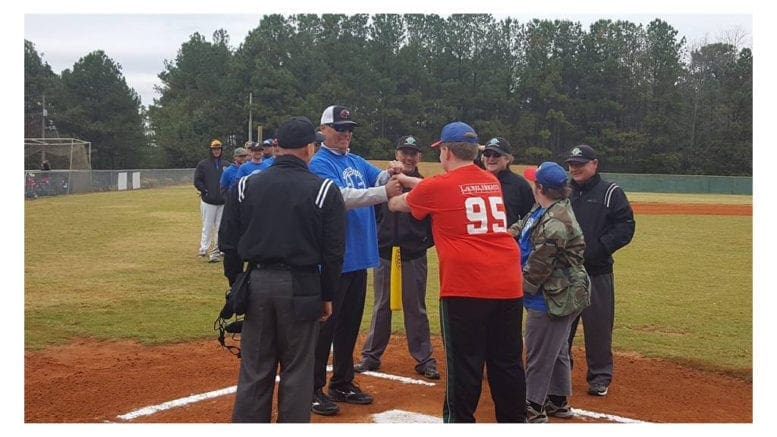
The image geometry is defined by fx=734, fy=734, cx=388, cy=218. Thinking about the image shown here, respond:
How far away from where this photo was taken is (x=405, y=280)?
6.92 m

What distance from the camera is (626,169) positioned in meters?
60.6

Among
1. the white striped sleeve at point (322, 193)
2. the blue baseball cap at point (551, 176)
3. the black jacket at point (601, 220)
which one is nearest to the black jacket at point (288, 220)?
the white striped sleeve at point (322, 193)

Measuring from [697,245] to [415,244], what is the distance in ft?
42.6

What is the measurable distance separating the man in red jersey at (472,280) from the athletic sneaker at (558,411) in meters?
0.81

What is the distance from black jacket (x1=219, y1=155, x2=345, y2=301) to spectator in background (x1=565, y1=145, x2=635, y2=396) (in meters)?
2.60

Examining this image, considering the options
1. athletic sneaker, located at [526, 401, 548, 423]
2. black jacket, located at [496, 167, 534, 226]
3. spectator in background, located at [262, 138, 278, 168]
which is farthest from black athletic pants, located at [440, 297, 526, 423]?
spectator in background, located at [262, 138, 278, 168]

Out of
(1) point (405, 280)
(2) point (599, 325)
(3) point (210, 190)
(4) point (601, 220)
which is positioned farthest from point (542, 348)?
(3) point (210, 190)

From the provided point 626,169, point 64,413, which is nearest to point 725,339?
point 64,413

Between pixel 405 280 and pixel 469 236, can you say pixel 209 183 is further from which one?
pixel 469 236

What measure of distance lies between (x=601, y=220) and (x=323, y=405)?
280 centimetres

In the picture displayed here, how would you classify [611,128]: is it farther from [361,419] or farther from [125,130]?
[361,419]

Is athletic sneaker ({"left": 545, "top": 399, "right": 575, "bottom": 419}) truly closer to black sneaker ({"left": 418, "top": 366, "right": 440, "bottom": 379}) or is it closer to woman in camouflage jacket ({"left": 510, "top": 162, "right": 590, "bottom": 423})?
woman in camouflage jacket ({"left": 510, "top": 162, "right": 590, "bottom": 423})

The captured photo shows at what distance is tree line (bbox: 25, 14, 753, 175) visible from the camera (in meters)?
61.1

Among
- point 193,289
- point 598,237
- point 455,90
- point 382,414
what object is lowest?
point 382,414
